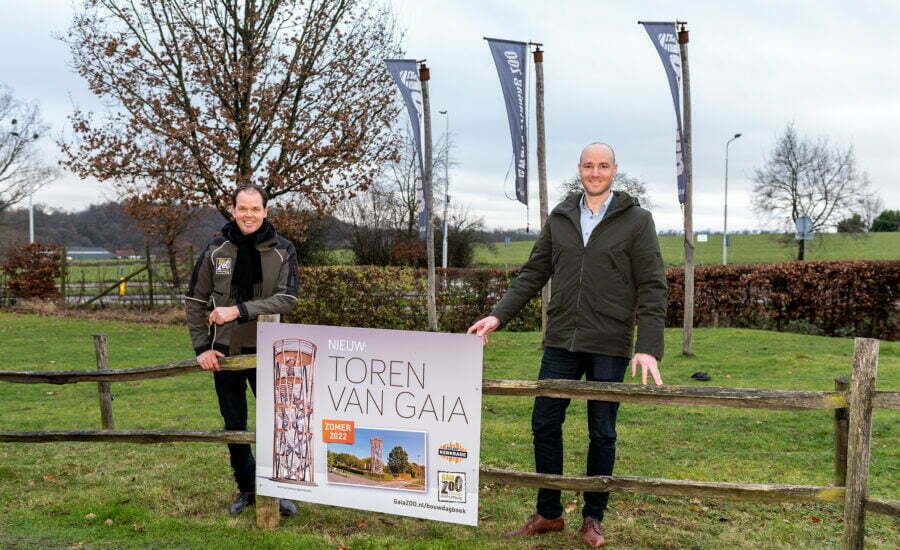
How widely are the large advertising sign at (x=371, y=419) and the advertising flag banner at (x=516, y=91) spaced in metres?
9.70

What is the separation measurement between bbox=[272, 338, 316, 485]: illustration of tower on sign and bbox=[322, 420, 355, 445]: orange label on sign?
108 mm

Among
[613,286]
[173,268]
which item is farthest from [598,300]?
[173,268]

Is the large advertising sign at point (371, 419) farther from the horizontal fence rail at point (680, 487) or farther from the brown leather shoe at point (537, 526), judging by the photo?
the brown leather shoe at point (537, 526)

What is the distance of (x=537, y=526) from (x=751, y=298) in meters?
15.9

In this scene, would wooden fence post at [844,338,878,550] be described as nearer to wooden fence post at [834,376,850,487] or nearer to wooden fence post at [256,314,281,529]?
wooden fence post at [834,376,850,487]

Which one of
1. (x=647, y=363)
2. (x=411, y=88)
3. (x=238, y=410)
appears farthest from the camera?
(x=411, y=88)

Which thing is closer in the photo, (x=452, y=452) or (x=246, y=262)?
(x=452, y=452)

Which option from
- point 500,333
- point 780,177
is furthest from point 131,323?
point 780,177

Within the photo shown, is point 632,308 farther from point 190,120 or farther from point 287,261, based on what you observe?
point 190,120

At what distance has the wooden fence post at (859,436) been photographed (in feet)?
12.2

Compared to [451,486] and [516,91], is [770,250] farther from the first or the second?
[451,486]

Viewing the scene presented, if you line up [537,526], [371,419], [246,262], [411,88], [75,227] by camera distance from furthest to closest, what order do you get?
[75,227] → [411,88] → [246,262] → [537,526] → [371,419]

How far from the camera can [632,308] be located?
13.2 feet

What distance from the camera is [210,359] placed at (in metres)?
4.58
